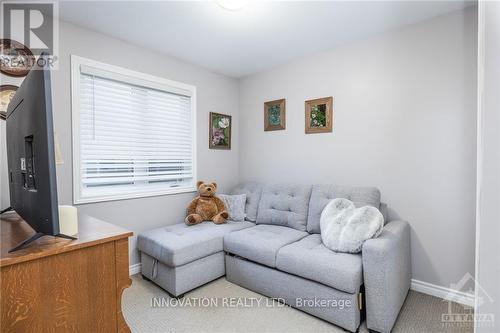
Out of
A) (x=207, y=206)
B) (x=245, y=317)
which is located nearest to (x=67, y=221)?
(x=245, y=317)

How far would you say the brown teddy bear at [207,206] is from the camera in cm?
293

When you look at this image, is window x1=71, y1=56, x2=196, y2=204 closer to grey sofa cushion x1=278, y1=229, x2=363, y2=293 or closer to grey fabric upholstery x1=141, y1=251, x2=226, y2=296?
grey fabric upholstery x1=141, y1=251, x2=226, y2=296

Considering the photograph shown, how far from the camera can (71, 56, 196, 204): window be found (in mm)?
2367

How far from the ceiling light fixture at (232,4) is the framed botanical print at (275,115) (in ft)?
4.78

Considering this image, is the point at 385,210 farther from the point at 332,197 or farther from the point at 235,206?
the point at 235,206

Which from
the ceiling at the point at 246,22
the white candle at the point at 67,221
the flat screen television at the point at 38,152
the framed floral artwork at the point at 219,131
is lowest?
the white candle at the point at 67,221

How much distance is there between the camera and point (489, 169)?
112cm

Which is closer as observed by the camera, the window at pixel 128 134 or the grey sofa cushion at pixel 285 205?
→ the window at pixel 128 134

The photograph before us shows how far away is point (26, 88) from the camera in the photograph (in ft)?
3.15

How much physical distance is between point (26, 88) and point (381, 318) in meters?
2.29

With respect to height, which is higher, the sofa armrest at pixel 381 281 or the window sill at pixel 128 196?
the window sill at pixel 128 196

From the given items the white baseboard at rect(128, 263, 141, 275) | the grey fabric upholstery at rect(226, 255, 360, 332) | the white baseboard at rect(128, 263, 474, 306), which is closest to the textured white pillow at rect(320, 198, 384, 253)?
the grey fabric upholstery at rect(226, 255, 360, 332)

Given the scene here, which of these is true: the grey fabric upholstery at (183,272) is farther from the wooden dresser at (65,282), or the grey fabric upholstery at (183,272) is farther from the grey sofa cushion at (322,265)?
the wooden dresser at (65,282)

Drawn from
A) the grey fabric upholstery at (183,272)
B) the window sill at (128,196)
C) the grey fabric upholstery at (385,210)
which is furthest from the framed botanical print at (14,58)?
the grey fabric upholstery at (385,210)
